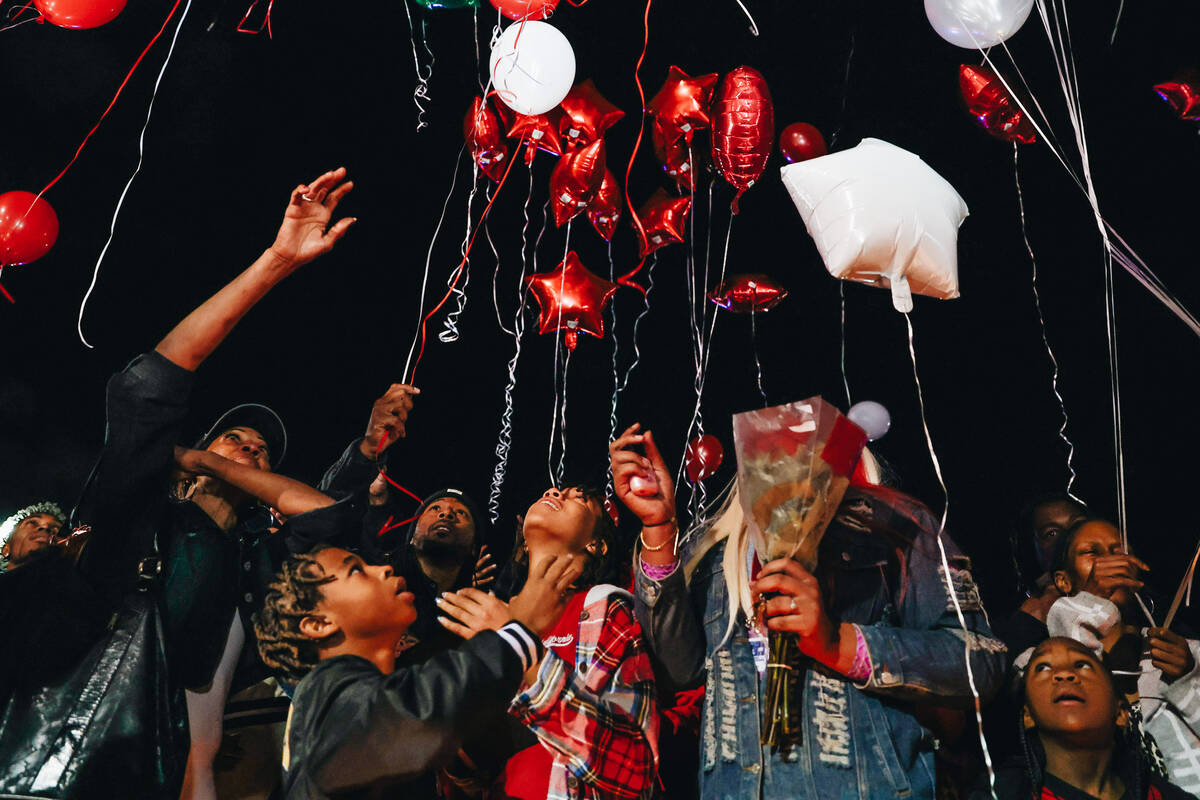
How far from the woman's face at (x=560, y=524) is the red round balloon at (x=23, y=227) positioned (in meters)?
1.89

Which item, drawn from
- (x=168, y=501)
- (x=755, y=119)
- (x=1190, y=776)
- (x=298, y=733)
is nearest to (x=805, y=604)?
(x=298, y=733)

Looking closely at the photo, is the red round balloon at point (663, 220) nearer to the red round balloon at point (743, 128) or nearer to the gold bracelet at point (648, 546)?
the red round balloon at point (743, 128)

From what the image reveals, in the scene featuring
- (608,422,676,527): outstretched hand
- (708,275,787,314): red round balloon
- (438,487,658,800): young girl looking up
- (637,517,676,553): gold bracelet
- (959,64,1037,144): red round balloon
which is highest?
(959,64,1037,144): red round balloon

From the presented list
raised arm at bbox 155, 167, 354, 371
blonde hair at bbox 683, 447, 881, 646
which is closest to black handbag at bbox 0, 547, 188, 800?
raised arm at bbox 155, 167, 354, 371

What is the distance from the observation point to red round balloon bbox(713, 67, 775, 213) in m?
3.03

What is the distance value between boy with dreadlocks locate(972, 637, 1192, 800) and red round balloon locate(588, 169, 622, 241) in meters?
1.95

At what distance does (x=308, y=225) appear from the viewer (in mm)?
2232

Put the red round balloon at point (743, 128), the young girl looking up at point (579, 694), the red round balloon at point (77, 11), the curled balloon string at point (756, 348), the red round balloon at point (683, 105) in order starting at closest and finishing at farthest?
1. the young girl looking up at point (579, 694)
2. the red round balloon at point (77, 11)
3. the red round balloon at point (743, 128)
4. the red round balloon at point (683, 105)
5. the curled balloon string at point (756, 348)

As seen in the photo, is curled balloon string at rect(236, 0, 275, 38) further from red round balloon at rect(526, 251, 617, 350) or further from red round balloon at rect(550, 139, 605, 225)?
red round balloon at rect(526, 251, 617, 350)

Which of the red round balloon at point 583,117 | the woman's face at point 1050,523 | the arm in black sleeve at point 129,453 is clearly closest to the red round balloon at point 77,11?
the arm in black sleeve at point 129,453

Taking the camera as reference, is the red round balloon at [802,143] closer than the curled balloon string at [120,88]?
Yes

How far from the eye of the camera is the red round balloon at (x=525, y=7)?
9.45ft

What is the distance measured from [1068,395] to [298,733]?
306 centimetres

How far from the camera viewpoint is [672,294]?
4230 mm
